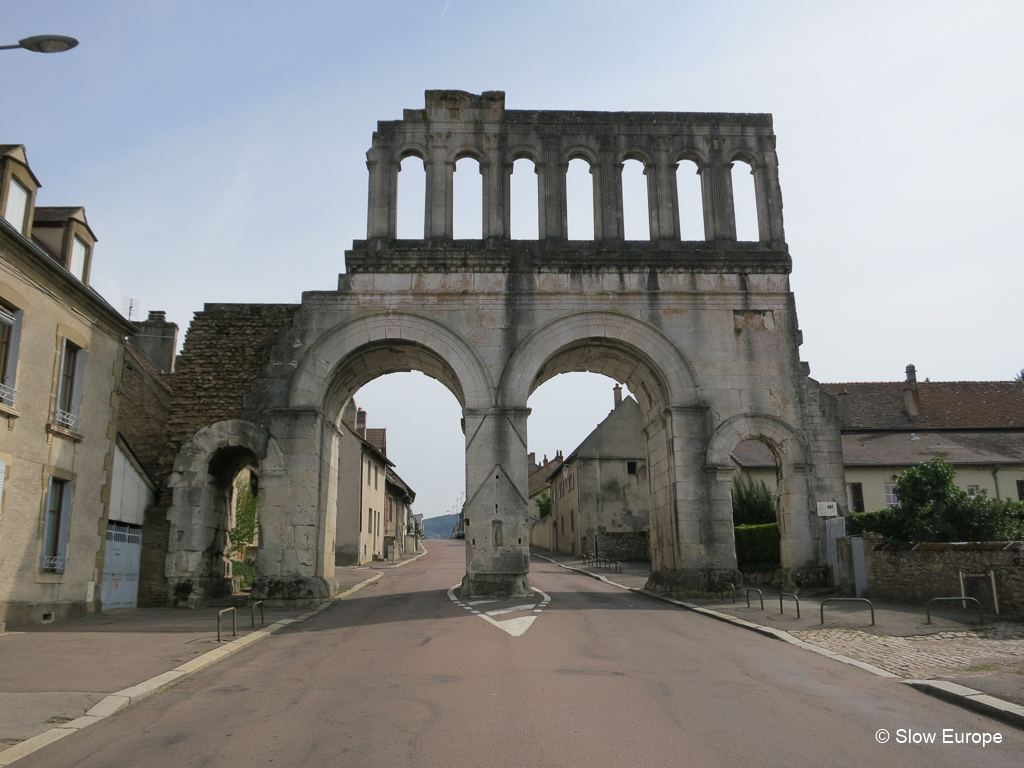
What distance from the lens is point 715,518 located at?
59.6 feet

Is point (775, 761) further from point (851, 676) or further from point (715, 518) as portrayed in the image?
point (715, 518)

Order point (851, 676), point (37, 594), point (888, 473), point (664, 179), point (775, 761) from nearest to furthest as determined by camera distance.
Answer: point (775, 761), point (851, 676), point (37, 594), point (664, 179), point (888, 473)

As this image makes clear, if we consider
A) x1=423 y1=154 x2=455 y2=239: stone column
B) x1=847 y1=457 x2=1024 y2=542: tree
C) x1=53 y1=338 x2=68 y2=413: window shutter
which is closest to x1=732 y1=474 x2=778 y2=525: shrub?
x1=847 y1=457 x2=1024 y2=542: tree

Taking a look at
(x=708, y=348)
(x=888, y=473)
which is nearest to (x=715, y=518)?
(x=708, y=348)

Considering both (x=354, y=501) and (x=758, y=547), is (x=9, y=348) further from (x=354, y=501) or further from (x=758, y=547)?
(x=354, y=501)

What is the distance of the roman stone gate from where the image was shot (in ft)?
58.9

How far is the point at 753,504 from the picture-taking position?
2591 centimetres

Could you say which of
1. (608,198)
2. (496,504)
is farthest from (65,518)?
(608,198)

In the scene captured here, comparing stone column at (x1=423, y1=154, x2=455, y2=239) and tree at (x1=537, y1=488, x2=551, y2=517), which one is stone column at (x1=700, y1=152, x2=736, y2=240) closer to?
stone column at (x1=423, y1=154, x2=455, y2=239)

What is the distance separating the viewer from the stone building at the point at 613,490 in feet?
133

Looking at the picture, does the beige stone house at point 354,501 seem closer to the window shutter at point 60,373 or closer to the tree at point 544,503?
the window shutter at point 60,373

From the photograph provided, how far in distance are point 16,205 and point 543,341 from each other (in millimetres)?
11026

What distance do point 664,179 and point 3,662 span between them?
17.3 metres

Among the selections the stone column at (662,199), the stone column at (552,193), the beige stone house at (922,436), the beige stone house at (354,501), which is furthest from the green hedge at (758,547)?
the beige stone house at (354,501)
